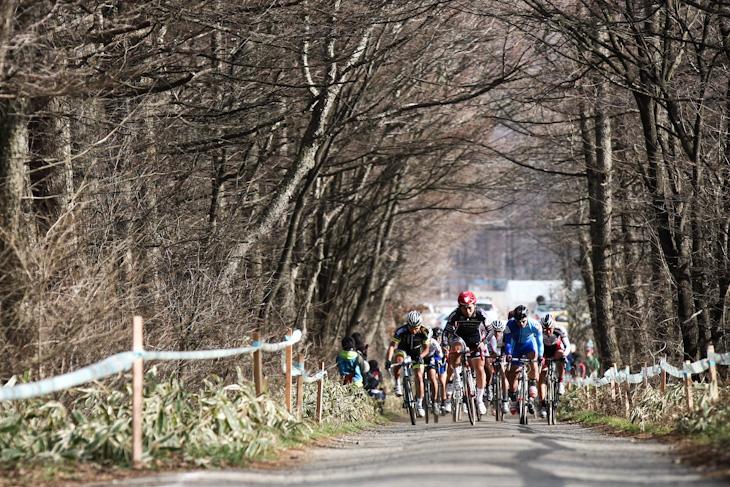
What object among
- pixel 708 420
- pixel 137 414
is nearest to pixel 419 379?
pixel 708 420

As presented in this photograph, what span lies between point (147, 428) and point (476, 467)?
268 cm

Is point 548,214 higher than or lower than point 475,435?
higher

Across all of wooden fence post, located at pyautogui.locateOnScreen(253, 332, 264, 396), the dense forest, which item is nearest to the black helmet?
the dense forest

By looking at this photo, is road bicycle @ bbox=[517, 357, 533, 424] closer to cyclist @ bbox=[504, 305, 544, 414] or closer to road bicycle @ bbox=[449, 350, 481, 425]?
cyclist @ bbox=[504, 305, 544, 414]

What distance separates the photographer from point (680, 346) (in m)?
17.4

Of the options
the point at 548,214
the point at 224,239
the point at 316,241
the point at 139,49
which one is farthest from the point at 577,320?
the point at 139,49

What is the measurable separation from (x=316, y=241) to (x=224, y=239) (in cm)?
791

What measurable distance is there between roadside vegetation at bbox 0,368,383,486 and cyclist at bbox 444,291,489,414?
5.34 metres

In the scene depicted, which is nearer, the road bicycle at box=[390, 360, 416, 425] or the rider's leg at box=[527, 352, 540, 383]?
the rider's leg at box=[527, 352, 540, 383]

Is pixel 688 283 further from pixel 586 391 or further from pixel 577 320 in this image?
pixel 577 320

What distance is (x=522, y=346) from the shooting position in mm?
14875

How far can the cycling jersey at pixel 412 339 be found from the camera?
1564cm

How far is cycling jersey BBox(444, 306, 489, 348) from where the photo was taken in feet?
49.9

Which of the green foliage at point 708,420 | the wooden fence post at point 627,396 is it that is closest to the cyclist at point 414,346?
the wooden fence post at point 627,396
